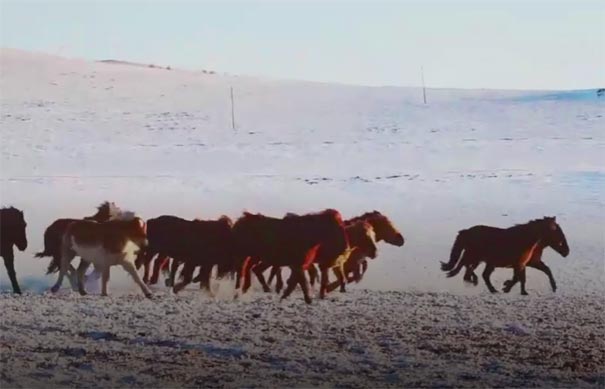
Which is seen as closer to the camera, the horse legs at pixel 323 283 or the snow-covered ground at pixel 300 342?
the snow-covered ground at pixel 300 342

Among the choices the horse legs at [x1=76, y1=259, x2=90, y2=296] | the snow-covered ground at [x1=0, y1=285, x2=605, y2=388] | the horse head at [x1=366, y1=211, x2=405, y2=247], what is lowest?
the snow-covered ground at [x1=0, y1=285, x2=605, y2=388]

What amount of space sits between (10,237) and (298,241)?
112 inches

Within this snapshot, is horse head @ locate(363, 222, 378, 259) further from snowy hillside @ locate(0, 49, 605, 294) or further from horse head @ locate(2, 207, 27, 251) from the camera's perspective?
horse head @ locate(2, 207, 27, 251)

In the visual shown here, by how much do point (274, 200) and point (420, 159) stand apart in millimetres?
5510

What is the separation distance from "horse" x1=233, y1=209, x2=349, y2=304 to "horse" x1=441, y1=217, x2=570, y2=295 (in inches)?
63.1

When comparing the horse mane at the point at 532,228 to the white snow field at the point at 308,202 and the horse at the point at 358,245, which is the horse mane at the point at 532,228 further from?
the horse at the point at 358,245

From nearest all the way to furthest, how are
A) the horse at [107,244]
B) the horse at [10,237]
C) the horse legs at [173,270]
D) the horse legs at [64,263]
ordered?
the horse at [107,244], the horse legs at [64,263], the horse at [10,237], the horse legs at [173,270]

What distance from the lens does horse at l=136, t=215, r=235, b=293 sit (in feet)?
36.0

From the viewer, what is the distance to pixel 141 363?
7.75m

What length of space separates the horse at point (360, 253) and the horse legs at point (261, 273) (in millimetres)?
112

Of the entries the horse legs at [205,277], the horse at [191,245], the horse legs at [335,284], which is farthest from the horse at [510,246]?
the horse legs at [205,277]

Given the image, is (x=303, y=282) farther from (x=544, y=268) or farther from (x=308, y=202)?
(x=308, y=202)

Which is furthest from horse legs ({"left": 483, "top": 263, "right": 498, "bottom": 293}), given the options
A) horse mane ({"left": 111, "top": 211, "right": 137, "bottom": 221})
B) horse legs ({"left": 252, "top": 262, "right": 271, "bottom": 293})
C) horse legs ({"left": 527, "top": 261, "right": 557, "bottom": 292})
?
horse mane ({"left": 111, "top": 211, "right": 137, "bottom": 221})

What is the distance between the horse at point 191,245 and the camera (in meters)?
11.0
